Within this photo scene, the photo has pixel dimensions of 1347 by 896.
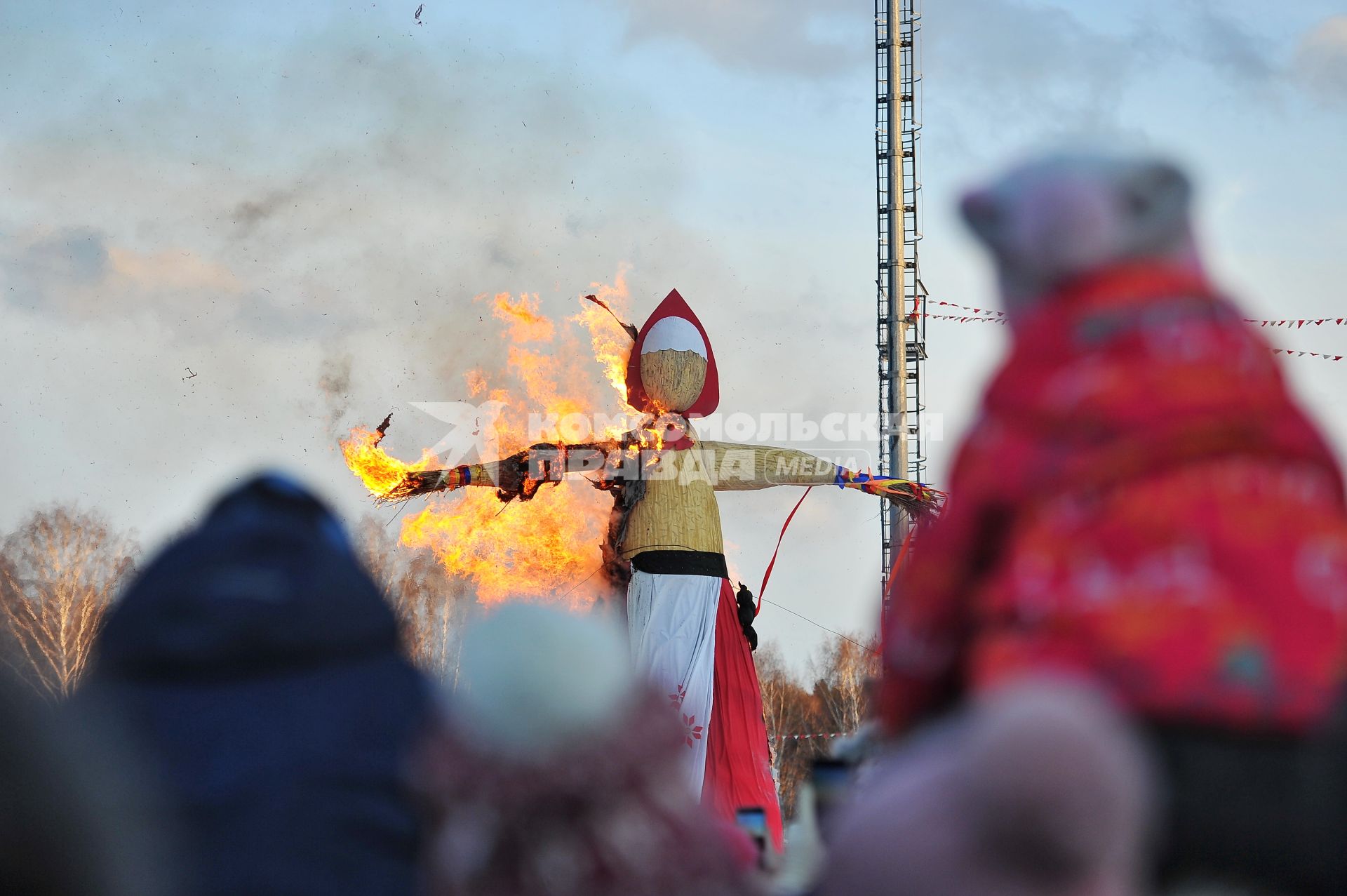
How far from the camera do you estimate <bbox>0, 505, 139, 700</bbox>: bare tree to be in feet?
50.2

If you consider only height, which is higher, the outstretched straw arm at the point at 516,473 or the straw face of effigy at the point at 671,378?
the straw face of effigy at the point at 671,378

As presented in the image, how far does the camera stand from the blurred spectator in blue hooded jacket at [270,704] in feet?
4.29

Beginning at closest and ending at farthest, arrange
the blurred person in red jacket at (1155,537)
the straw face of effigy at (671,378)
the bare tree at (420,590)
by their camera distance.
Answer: the blurred person in red jacket at (1155,537) < the straw face of effigy at (671,378) < the bare tree at (420,590)

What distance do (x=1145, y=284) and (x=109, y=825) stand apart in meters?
1.08

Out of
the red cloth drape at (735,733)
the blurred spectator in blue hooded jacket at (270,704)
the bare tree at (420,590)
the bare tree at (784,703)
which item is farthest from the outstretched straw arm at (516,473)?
the bare tree at (784,703)

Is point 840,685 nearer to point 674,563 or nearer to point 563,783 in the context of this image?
point 674,563

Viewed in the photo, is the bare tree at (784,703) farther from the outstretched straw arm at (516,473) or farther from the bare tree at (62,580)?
the outstretched straw arm at (516,473)

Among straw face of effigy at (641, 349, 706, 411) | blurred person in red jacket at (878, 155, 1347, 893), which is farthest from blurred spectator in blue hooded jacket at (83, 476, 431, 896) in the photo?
straw face of effigy at (641, 349, 706, 411)

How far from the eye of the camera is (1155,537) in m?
0.98

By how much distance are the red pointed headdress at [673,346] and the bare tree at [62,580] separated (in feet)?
33.1

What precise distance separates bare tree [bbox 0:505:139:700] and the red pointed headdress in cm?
1010

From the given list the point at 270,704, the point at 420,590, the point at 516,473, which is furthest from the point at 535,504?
the point at 420,590

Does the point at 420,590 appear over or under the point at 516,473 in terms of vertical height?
under

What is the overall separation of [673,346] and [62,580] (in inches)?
531
